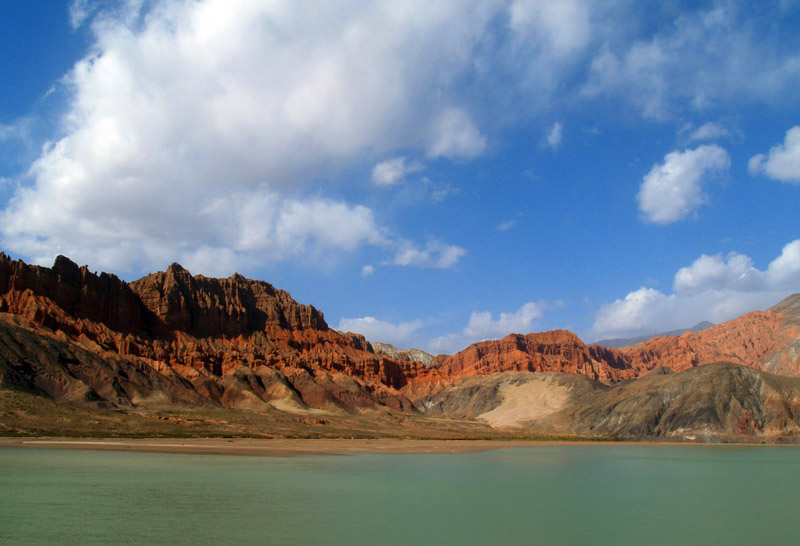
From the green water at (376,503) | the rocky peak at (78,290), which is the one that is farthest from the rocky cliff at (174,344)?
the green water at (376,503)

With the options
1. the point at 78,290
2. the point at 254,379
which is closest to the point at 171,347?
the point at 254,379

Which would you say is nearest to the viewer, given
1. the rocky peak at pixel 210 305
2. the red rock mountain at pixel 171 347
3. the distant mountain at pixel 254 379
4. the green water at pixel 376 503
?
the green water at pixel 376 503

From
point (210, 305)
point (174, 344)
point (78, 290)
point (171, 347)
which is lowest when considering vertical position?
point (171, 347)

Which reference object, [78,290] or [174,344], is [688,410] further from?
[78,290]

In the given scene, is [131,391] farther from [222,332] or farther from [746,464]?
[746,464]

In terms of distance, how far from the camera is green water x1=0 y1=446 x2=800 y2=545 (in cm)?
2042

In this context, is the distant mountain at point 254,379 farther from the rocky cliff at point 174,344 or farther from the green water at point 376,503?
the green water at point 376,503

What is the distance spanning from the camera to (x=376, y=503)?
2697 cm

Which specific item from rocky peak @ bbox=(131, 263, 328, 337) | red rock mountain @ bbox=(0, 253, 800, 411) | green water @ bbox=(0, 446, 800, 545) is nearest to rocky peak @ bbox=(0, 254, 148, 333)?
red rock mountain @ bbox=(0, 253, 800, 411)

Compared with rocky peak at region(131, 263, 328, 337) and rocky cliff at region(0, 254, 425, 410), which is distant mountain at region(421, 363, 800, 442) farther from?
rocky peak at region(131, 263, 328, 337)

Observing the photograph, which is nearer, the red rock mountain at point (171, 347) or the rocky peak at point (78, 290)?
the red rock mountain at point (171, 347)

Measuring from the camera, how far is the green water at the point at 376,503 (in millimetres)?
20422

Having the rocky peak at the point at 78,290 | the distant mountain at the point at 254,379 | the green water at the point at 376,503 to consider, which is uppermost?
the rocky peak at the point at 78,290

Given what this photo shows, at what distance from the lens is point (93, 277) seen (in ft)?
488
